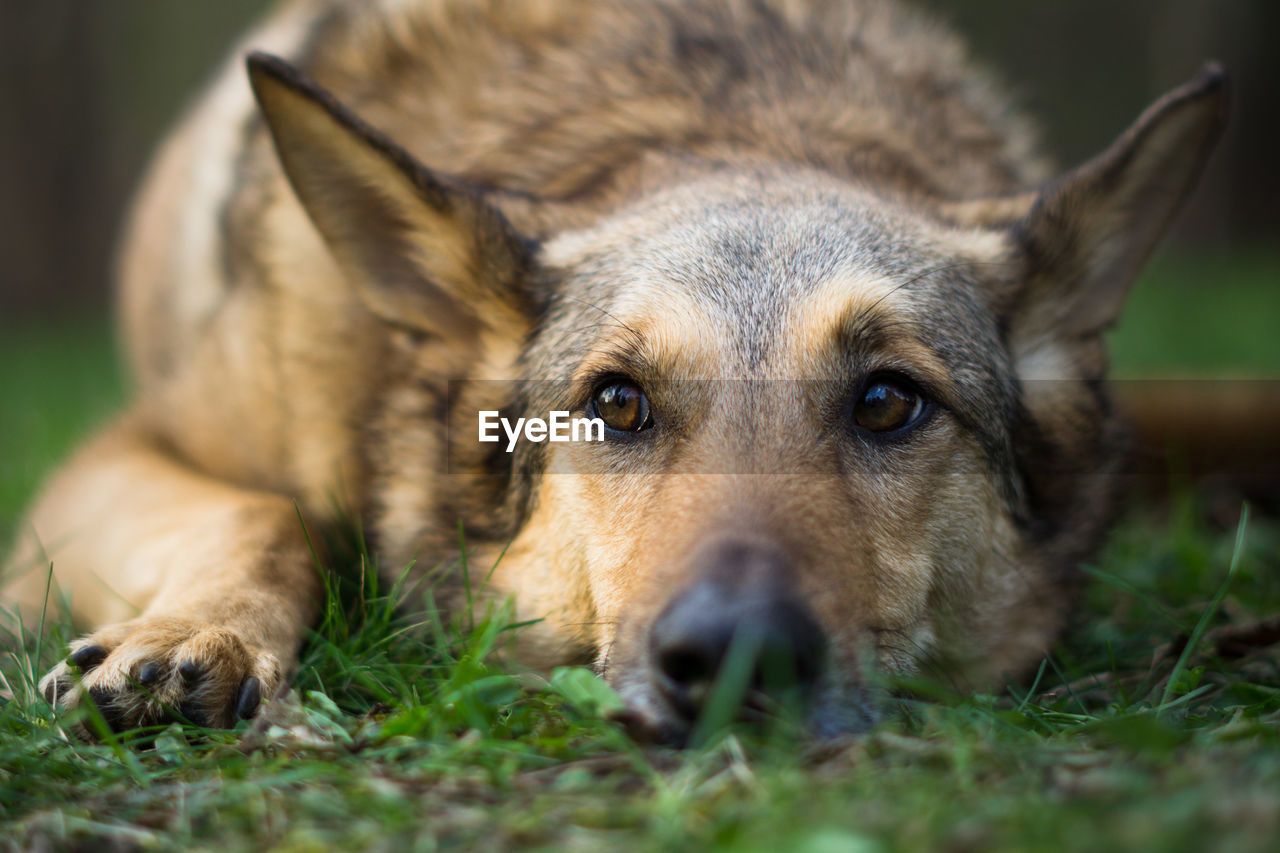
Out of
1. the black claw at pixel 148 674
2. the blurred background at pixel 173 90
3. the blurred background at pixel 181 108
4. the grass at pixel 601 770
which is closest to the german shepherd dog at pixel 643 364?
the black claw at pixel 148 674

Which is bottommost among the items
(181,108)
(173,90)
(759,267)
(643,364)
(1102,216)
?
(643,364)

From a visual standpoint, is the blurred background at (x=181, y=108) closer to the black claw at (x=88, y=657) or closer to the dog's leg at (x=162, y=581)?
the dog's leg at (x=162, y=581)

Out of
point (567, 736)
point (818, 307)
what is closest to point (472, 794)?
point (567, 736)

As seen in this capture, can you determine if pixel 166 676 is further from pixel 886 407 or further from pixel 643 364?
pixel 886 407

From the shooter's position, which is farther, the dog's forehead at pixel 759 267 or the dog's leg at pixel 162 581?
the dog's forehead at pixel 759 267

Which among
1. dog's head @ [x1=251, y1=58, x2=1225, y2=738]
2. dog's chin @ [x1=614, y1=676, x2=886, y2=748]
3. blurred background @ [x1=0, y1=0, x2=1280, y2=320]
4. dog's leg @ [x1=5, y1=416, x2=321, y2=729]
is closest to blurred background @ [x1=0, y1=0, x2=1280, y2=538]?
blurred background @ [x1=0, y1=0, x2=1280, y2=320]

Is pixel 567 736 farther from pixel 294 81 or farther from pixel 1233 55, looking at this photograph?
pixel 1233 55

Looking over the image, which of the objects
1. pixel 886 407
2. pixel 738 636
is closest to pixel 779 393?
pixel 886 407
